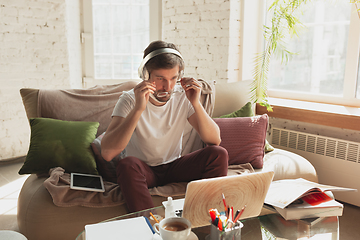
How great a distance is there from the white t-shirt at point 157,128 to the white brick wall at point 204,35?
1600mm

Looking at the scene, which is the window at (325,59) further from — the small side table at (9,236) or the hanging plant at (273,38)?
the small side table at (9,236)

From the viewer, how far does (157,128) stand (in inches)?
70.4

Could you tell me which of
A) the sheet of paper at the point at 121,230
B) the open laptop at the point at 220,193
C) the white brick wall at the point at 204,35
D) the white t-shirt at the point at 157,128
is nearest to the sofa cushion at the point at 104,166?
the white t-shirt at the point at 157,128

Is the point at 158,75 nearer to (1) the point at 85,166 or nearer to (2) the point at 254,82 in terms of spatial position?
(1) the point at 85,166

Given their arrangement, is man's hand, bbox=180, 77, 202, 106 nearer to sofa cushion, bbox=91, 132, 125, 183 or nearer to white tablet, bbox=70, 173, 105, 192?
sofa cushion, bbox=91, 132, 125, 183

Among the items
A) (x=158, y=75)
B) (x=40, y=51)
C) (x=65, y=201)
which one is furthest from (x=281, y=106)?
(x=40, y=51)

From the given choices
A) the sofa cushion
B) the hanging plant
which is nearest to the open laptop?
the sofa cushion

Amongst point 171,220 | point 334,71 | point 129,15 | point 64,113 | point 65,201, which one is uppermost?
point 129,15

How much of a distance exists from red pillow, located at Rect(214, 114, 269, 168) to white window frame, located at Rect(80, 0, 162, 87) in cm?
209

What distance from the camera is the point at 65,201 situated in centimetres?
156

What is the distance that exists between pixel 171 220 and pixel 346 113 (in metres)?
2.05

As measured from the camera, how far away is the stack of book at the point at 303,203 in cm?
119

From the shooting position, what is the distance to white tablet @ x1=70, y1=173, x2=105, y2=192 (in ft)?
5.28

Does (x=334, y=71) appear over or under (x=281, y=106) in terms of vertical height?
over
